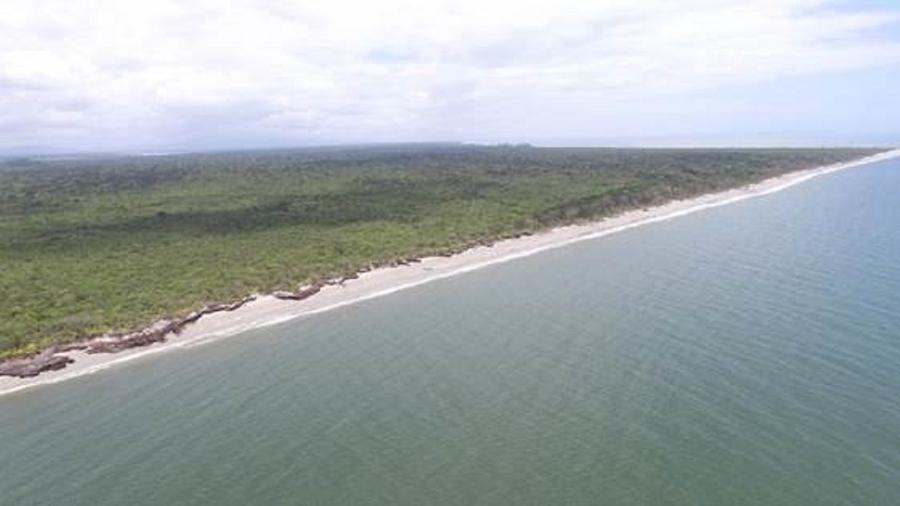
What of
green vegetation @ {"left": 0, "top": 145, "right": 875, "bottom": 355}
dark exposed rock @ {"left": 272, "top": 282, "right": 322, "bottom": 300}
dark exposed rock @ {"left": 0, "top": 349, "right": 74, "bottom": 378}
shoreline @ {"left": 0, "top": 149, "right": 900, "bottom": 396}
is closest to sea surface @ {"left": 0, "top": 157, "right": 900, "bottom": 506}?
shoreline @ {"left": 0, "top": 149, "right": 900, "bottom": 396}

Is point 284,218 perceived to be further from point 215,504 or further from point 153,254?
point 215,504

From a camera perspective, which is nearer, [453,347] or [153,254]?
[453,347]

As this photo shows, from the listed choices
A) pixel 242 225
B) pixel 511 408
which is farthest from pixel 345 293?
pixel 242 225

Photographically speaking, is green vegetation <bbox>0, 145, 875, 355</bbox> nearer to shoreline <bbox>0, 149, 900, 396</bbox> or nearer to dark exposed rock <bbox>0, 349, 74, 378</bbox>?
dark exposed rock <bbox>0, 349, 74, 378</bbox>


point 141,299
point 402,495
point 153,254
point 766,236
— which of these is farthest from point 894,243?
point 153,254

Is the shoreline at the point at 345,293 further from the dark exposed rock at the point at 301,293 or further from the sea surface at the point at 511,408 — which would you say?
the sea surface at the point at 511,408

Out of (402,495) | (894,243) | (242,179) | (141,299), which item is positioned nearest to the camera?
(402,495)

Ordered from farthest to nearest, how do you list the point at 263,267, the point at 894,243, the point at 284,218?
the point at 284,218 < the point at 894,243 < the point at 263,267
